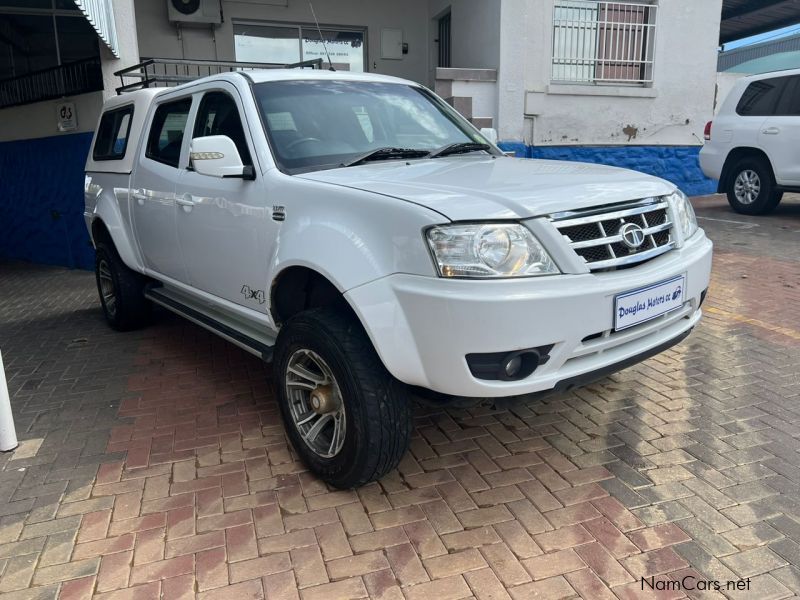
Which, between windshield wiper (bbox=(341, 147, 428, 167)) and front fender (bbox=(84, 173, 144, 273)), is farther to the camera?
front fender (bbox=(84, 173, 144, 273))

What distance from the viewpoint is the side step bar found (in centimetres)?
345

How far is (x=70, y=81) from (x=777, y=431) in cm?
883

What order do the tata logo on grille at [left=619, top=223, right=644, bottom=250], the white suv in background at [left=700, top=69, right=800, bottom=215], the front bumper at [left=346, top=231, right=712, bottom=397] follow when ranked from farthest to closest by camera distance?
the white suv in background at [left=700, top=69, right=800, bottom=215] < the tata logo on grille at [left=619, top=223, right=644, bottom=250] < the front bumper at [left=346, top=231, right=712, bottom=397]

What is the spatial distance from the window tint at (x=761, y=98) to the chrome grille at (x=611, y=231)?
757 centimetres

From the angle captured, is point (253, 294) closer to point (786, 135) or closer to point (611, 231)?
point (611, 231)

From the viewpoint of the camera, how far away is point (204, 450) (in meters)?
3.38

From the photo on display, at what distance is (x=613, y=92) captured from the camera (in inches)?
421

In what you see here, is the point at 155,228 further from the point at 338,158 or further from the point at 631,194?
the point at 631,194

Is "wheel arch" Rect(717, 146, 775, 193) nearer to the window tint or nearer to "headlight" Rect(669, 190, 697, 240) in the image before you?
the window tint

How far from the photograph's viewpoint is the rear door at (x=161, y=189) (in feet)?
13.9

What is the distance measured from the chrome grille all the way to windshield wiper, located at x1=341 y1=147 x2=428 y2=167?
3.88 feet

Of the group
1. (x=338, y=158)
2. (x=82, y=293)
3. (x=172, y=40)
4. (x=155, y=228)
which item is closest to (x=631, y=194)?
(x=338, y=158)

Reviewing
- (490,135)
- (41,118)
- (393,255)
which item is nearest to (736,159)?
(490,135)

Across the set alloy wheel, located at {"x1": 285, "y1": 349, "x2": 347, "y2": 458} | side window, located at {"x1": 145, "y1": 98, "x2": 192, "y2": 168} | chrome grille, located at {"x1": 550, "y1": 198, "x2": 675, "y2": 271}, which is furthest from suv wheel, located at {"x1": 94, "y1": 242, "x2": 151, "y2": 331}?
chrome grille, located at {"x1": 550, "y1": 198, "x2": 675, "y2": 271}
